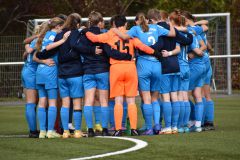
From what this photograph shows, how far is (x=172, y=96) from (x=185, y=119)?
1.83ft

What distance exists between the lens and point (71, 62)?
1697 cm

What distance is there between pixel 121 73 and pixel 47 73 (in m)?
1.30

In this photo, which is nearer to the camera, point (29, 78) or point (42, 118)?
point (42, 118)

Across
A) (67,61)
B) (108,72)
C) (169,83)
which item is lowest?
(169,83)

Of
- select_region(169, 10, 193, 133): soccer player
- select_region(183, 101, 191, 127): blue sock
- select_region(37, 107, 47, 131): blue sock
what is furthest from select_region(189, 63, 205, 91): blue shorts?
select_region(37, 107, 47, 131): blue sock

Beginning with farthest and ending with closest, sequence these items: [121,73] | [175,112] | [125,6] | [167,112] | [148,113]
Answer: [125,6], [175,112], [167,112], [148,113], [121,73]

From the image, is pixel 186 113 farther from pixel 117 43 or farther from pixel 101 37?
pixel 101 37

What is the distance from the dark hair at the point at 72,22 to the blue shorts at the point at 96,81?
2.86ft

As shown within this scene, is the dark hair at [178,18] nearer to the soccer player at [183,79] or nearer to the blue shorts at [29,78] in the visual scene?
the soccer player at [183,79]

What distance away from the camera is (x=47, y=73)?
17.1m

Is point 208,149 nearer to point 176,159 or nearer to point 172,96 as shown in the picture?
point 176,159

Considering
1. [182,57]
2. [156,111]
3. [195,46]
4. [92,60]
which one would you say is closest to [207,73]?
[195,46]

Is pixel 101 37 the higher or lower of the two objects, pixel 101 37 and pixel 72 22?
the lower

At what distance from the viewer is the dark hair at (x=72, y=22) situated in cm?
1697
